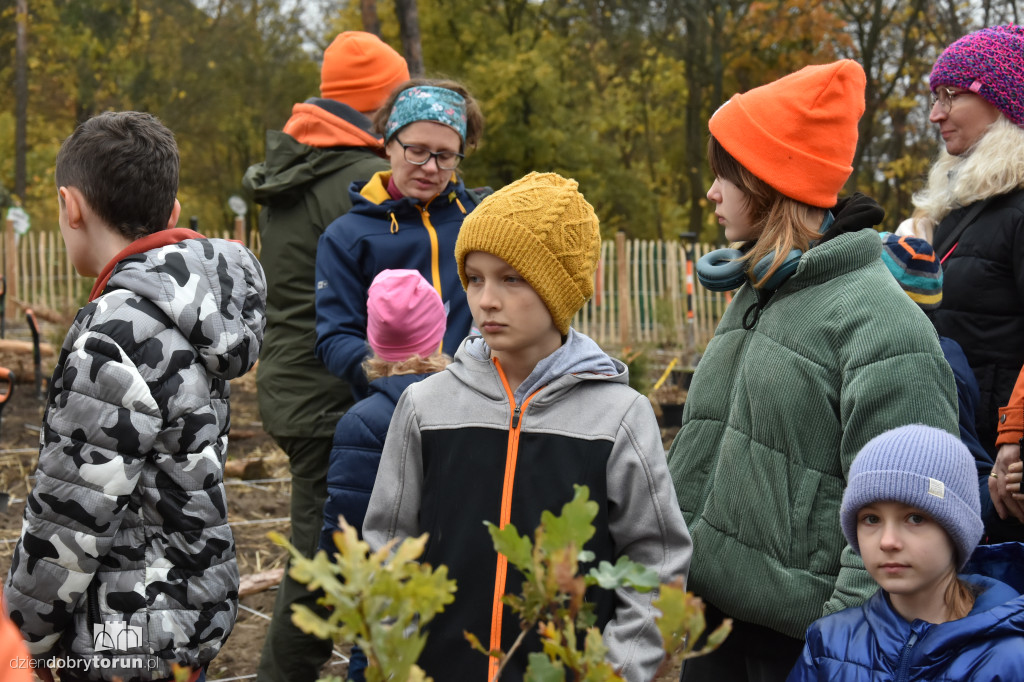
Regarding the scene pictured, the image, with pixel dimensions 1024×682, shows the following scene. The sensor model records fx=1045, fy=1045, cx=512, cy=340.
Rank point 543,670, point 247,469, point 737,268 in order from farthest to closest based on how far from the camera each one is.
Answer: point 247,469
point 737,268
point 543,670

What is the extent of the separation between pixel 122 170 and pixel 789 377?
156cm

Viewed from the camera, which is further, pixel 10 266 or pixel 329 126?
pixel 10 266

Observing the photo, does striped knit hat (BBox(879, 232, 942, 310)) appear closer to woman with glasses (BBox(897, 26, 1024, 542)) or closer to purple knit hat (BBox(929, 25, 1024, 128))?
woman with glasses (BBox(897, 26, 1024, 542))

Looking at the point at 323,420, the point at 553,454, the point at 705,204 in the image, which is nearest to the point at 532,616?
the point at 553,454

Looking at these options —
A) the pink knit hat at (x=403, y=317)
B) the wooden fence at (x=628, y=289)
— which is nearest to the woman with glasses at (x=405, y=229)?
the pink knit hat at (x=403, y=317)

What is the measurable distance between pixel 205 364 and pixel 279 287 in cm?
154

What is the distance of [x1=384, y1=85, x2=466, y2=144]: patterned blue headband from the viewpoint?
11.1ft

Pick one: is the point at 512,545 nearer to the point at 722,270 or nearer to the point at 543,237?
the point at 543,237

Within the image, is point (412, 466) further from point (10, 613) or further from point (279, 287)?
point (279, 287)

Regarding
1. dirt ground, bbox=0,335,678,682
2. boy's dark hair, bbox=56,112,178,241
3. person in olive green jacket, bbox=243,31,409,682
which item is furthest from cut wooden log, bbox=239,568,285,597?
boy's dark hair, bbox=56,112,178,241

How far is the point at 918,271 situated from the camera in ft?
8.95

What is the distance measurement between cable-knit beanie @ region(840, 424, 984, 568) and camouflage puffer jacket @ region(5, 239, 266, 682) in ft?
4.58

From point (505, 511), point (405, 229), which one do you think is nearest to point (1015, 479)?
point (505, 511)

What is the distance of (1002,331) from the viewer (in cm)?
305
